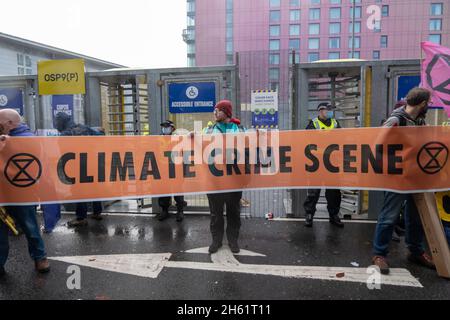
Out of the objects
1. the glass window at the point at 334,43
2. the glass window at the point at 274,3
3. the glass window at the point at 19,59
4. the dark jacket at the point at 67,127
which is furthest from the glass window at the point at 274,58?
the glass window at the point at 274,3

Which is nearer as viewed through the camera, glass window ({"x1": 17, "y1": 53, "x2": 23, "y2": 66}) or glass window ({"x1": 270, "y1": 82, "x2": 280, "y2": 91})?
glass window ({"x1": 270, "y1": 82, "x2": 280, "y2": 91})

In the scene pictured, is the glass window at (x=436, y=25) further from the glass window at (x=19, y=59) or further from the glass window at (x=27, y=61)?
the glass window at (x=19, y=59)

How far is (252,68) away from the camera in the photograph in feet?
24.0

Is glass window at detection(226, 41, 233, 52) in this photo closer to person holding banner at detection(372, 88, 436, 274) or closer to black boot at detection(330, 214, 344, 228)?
black boot at detection(330, 214, 344, 228)

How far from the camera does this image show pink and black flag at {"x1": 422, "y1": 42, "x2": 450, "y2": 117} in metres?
4.10

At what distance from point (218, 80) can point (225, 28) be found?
52.1 m

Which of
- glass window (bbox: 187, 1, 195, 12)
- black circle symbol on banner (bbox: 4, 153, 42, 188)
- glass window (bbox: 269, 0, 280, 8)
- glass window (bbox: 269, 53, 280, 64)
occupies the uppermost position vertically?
glass window (bbox: 187, 1, 195, 12)

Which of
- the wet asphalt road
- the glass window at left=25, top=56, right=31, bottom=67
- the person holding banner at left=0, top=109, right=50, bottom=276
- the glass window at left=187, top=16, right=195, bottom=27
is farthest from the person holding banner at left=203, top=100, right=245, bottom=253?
the glass window at left=187, top=16, right=195, bottom=27

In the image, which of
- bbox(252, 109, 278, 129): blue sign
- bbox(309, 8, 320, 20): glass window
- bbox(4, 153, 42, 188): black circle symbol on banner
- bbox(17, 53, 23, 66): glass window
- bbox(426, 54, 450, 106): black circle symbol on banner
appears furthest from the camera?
bbox(309, 8, 320, 20): glass window

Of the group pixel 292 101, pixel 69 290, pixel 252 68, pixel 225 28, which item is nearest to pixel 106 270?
pixel 69 290

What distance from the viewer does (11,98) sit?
7156mm

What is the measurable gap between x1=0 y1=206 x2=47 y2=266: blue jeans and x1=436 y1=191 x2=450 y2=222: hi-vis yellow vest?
5009mm

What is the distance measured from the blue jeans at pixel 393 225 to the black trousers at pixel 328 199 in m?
1.51
